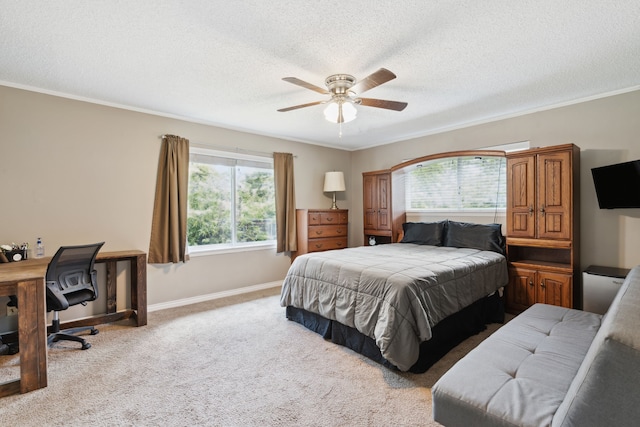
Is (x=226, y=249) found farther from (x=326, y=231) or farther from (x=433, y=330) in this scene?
(x=433, y=330)

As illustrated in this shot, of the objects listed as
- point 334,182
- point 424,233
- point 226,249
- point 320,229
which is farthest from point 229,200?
point 424,233

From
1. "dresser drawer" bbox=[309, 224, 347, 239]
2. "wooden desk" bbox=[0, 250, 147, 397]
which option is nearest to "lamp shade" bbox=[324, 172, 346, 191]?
"dresser drawer" bbox=[309, 224, 347, 239]

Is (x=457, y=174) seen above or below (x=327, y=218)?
above

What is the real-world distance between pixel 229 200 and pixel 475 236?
344cm

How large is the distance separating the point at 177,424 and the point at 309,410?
0.79 metres

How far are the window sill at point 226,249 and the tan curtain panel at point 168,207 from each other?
29cm

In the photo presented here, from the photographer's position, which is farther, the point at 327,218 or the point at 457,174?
the point at 327,218

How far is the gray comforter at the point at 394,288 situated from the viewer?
2268mm

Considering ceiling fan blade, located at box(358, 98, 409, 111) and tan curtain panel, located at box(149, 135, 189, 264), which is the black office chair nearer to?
tan curtain panel, located at box(149, 135, 189, 264)

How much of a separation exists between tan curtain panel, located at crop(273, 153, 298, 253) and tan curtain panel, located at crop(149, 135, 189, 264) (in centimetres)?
147

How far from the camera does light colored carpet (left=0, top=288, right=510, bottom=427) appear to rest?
1.87m

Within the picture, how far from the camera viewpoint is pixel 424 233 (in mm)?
4434

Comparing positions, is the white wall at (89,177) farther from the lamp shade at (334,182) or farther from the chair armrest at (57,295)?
the lamp shade at (334,182)

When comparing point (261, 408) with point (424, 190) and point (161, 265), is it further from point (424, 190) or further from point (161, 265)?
point (424, 190)
